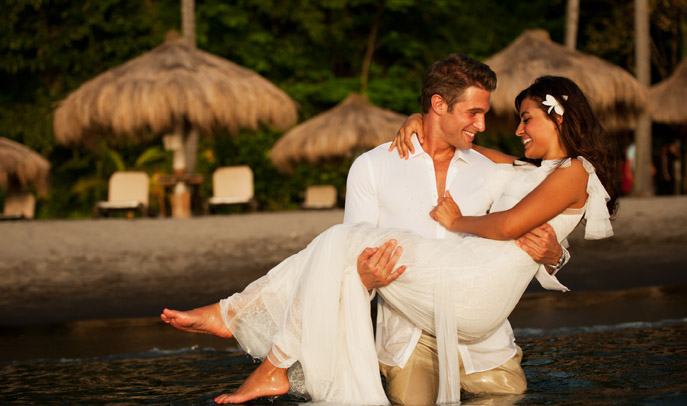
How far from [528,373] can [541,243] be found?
128 cm

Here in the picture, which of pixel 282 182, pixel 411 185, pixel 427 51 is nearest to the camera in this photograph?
pixel 411 185

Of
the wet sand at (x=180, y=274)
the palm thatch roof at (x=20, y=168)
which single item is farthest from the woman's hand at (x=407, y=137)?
the palm thatch roof at (x=20, y=168)

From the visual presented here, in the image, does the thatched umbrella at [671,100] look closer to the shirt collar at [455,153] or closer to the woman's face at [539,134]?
the shirt collar at [455,153]

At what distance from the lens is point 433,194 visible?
3.77m

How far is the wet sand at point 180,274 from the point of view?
6.15 m

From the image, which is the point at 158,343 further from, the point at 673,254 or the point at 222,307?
the point at 673,254

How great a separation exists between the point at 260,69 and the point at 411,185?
1789 centimetres

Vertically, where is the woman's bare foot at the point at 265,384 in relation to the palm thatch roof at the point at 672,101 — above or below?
below

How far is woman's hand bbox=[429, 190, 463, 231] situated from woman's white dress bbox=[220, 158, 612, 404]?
3.9 inches

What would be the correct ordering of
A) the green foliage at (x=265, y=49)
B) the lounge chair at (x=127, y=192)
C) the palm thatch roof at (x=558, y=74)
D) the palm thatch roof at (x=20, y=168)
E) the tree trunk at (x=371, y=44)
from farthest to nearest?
the tree trunk at (x=371, y=44) < the green foliage at (x=265, y=49) < the palm thatch roof at (x=20, y=168) < the lounge chair at (x=127, y=192) < the palm thatch roof at (x=558, y=74)

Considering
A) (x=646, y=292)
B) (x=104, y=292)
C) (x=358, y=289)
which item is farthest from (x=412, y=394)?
(x=104, y=292)

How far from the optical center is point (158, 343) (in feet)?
18.7

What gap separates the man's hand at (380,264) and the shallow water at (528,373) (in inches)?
27.4

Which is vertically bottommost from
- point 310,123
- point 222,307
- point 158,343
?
point 158,343
